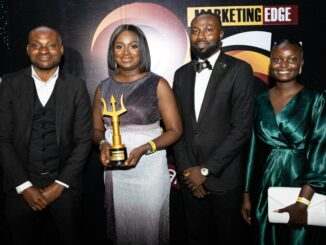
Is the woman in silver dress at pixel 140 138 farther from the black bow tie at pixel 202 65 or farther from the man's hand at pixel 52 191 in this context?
the man's hand at pixel 52 191

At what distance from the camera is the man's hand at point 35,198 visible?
2.78 m

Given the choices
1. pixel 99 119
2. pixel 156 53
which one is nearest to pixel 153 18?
pixel 156 53

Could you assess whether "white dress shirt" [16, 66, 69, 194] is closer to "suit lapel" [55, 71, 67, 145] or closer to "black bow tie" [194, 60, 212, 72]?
"suit lapel" [55, 71, 67, 145]

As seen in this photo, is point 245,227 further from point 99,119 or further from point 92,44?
point 92,44

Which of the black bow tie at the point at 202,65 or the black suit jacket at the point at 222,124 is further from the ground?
the black bow tie at the point at 202,65

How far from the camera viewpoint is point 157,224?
2902mm

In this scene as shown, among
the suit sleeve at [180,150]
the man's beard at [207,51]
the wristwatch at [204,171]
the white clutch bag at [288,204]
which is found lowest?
the white clutch bag at [288,204]

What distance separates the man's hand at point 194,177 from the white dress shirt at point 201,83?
466 mm

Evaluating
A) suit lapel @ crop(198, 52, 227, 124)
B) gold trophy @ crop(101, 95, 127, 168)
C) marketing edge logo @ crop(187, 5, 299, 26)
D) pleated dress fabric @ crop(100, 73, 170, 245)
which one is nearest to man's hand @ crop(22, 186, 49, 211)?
pleated dress fabric @ crop(100, 73, 170, 245)

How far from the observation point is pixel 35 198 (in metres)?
2.77

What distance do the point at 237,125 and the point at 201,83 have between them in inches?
18.9

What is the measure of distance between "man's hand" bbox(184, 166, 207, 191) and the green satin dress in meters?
0.47

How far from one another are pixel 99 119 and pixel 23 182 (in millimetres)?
802

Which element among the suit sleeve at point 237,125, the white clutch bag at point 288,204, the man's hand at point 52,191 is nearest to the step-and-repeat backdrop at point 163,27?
the suit sleeve at point 237,125
